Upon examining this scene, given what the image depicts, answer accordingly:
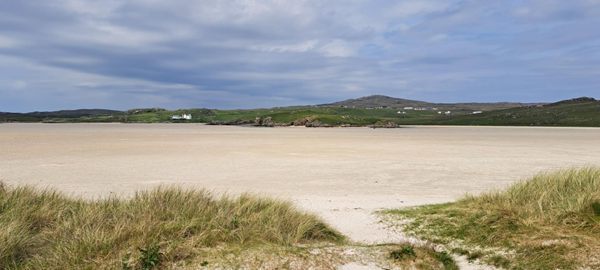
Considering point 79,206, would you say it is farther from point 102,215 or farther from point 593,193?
point 593,193

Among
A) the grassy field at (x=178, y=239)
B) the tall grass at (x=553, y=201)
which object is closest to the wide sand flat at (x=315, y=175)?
the grassy field at (x=178, y=239)

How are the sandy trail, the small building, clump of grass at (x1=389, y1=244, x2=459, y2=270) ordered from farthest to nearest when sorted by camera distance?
the small building, the sandy trail, clump of grass at (x1=389, y1=244, x2=459, y2=270)

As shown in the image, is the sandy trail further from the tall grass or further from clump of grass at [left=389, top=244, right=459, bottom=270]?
the tall grass

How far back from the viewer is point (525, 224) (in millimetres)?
6059

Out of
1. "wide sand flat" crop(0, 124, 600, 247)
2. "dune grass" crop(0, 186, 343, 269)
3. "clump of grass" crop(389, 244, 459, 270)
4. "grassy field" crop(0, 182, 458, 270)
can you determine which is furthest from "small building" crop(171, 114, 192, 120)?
"clump of grass" crop(389, 244, 459, 270)

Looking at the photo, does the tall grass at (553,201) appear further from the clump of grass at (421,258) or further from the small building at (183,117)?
the small building at (183,117)

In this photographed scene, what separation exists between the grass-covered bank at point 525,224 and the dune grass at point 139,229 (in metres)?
2.03

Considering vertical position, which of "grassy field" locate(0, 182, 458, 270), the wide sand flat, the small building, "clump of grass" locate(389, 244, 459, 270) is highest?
the small building

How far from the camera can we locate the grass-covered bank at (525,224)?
520cm

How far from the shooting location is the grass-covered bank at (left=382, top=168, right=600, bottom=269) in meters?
5.20

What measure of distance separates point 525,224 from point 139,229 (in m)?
6.10

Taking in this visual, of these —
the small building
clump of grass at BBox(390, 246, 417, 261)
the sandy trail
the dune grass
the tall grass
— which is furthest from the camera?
the small building

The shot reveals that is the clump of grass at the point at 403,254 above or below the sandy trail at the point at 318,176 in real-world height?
above

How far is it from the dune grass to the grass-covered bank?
2028 millimetres
